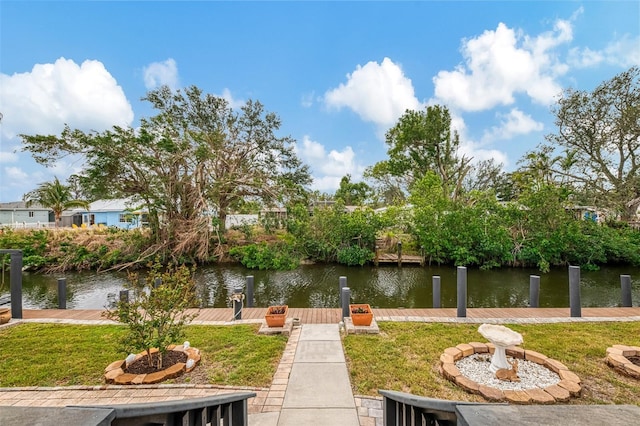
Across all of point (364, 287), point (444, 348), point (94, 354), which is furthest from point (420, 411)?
point (364, 287)

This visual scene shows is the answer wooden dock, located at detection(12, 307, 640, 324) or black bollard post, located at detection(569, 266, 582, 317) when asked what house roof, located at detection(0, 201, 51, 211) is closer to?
wooden dock, located at detection(12, 307, 640, 324)

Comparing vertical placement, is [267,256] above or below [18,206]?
below

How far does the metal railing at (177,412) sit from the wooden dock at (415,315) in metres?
4.36

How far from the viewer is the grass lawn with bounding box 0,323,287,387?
12.7ft

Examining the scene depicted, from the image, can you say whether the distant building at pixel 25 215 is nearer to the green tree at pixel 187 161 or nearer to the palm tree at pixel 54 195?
the palm tree at pixel 54 195

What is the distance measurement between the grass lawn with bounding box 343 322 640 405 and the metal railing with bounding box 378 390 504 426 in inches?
57.8

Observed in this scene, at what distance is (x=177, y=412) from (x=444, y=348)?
14.5 feet

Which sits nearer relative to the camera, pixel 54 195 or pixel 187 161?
pixel 187 161

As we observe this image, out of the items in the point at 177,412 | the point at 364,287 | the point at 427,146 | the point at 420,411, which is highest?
the point at 427,146

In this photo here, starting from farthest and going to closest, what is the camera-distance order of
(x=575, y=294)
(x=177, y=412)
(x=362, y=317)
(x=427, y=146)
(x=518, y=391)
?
(x=427, y=146), (x=575, y=294), (x=362, y=317), (x=518, y=391), (x=177, y=412)

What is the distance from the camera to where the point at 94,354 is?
4.54 m

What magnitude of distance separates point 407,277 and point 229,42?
1385 centimetres

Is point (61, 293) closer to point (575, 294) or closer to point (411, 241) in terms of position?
point (575, 294)

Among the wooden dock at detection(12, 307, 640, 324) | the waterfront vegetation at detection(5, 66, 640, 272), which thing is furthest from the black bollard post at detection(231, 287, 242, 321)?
the waterfront vegetation at detection(5, 66, 640, 272)
